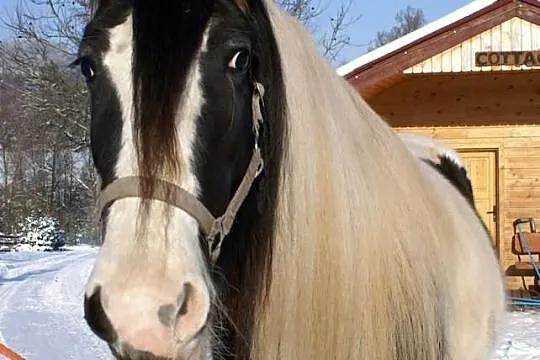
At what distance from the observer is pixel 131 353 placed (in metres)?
1.61

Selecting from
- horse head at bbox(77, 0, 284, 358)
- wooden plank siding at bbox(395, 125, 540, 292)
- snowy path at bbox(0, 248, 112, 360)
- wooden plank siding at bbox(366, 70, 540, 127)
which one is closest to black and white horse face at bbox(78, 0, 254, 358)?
horse head at bbox(77, 0, 284, 358)

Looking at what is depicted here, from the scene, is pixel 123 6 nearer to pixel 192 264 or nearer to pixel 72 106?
pixel 192 264

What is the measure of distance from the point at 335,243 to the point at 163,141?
0.73 m

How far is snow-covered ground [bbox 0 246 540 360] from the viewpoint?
283 inches

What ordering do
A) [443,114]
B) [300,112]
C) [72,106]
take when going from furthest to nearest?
1. [72,106]
2. [443,114]
3. [300,112]

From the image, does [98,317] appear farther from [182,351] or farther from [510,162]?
[510,162]

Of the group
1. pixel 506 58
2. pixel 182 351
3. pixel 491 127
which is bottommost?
pixel 182 351

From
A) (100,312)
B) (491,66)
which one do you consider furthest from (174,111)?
(491,66)

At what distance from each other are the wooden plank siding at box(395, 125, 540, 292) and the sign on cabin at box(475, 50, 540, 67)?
1814mm

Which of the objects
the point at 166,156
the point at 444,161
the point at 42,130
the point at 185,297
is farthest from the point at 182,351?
the point at 42,130

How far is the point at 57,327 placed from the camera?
8.43 m

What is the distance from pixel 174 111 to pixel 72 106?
10.2 metres

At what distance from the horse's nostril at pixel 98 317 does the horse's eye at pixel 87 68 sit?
2.04 ft

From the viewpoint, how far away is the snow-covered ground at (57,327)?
718 centimetres
